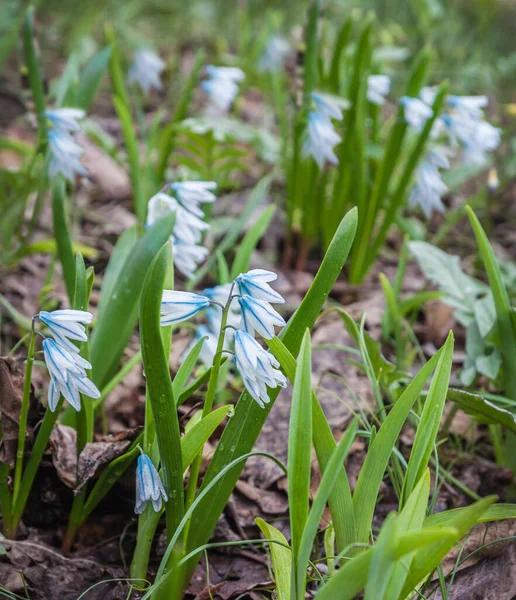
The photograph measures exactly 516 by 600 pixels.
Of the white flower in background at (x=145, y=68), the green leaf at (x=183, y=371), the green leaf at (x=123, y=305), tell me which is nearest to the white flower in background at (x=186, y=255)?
the green leaf at (x=123, y=305)

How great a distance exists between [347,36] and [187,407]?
1562mm

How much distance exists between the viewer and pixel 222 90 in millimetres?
2986

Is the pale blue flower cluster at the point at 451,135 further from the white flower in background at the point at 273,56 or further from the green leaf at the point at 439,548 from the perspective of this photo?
the green leaf at the point at 439,548

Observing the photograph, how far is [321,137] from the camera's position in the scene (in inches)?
95.3

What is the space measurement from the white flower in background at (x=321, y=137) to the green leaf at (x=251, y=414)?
3.89ft

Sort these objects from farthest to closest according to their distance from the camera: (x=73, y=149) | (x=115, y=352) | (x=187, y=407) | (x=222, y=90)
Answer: (x=222, y=90) → (x=73, y=149) → (x=187, y=407) → (x=115, y=352)

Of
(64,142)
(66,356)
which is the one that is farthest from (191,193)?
(66,356)

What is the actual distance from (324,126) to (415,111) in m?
0.34

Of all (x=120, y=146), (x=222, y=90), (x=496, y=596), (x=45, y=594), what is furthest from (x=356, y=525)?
(x=120, y=146)

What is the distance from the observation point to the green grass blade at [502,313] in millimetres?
1668

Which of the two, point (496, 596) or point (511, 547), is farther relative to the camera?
point (511, 547)

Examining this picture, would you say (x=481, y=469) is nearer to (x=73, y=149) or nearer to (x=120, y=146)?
(x=73, y=149)

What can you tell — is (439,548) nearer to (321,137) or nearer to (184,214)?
(184,214)

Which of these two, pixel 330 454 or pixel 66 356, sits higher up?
pixel 66 356
